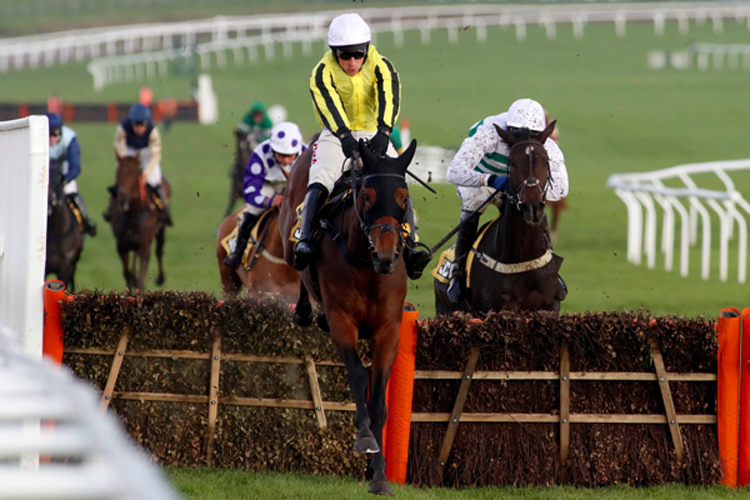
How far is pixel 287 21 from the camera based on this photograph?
38.5 meters

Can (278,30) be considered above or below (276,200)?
above

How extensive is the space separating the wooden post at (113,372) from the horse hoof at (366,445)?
149 centimetres

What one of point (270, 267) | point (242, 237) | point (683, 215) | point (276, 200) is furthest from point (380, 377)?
point (683, 215)

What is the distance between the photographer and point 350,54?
6633mm

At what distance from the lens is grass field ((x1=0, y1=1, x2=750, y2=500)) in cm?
1341

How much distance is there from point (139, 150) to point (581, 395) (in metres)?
8.24

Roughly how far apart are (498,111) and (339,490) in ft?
74.0

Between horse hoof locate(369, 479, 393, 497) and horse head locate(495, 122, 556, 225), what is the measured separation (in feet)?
6.26

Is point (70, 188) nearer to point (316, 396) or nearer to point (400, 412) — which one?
point (316, 396)

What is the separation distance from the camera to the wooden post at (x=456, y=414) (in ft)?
21.4

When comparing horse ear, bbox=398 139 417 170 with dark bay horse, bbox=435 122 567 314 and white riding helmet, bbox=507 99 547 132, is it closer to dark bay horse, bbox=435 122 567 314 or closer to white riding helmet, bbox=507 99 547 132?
dark bay horse, bbox=435 122 567 314

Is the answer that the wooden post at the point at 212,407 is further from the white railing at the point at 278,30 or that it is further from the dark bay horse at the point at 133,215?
the white railing at the point at 278,30

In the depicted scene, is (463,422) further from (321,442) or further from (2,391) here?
(2,391)

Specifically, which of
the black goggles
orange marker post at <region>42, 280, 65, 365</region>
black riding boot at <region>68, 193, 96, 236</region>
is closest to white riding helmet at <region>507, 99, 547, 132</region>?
the black goggles
